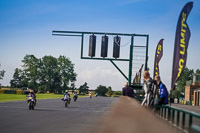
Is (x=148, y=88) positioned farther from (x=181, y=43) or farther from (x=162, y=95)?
(x=181, y=43)

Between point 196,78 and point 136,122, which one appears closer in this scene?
point 136,122

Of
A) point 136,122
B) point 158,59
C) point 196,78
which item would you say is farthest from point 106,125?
point 196,78

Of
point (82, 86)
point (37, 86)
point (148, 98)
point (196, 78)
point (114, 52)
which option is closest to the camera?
point (148, 98)

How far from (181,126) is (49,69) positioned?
377 ft

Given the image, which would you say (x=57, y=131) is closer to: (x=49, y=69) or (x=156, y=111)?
(x=156, y=111)

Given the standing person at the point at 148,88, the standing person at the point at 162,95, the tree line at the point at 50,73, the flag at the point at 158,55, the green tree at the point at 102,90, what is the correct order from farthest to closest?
the green tree at the point at 102,90 → the tree line at the point at 50,73 → the flag at the point at 158,55 → the standing person at the point at 162,95 → the standing person at the point at 148,88

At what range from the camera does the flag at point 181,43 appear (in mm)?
10766

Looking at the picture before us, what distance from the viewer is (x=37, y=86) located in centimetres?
11225

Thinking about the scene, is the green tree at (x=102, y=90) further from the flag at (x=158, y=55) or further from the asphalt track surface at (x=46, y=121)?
the asphalt track surface at (x=46, y=121)

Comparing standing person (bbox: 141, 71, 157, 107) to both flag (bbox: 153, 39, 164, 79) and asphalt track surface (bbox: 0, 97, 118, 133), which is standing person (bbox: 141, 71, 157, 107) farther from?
flag (bbox: 153, 39, 164, 79)

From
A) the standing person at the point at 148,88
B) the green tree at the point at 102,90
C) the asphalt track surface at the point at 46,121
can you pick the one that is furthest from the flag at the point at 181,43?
the green tree at the point at 102,90

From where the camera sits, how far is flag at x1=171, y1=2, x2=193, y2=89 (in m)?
10.8

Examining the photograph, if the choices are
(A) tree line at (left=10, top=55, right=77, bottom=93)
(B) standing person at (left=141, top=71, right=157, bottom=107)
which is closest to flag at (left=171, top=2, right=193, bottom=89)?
(B) standing person at (left=141, top=71, right=157, bottom=107)

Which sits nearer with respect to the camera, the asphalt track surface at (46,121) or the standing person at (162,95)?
the standing person at (162,95)
